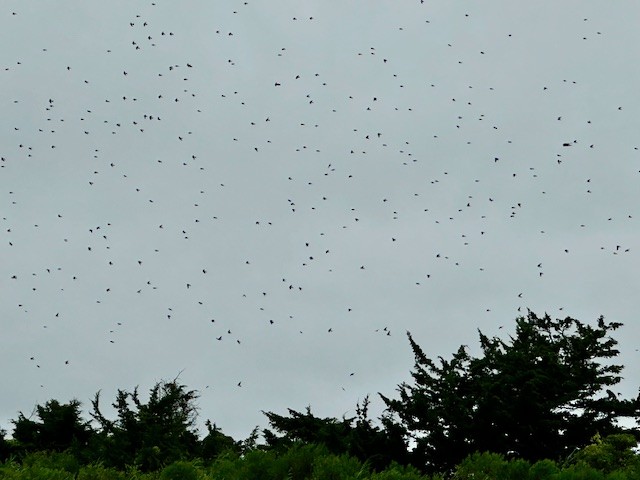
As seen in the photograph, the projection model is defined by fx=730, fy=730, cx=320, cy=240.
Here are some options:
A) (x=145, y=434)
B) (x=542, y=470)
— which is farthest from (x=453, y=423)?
(x=542, y=470)

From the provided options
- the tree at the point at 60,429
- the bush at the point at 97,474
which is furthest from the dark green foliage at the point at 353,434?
the bush at the point at 97,474

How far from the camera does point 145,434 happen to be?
15.2 m

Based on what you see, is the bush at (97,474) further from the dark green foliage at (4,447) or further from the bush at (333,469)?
the dark green foliage at (4,447)

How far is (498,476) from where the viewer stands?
23.3 feet

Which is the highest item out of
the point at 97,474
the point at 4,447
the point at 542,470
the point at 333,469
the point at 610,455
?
the point at 4,447

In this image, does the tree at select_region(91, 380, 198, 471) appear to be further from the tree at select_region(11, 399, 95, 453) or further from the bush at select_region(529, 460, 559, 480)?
the bush at select_region(529, 460, 559, 480)

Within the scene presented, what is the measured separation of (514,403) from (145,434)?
1217 cm

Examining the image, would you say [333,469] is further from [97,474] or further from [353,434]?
[353,434]

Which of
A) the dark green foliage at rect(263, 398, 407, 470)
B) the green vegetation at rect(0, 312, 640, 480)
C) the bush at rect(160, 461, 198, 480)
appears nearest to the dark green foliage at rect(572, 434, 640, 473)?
the green vegetation at rect(0, 312, 640, 480)

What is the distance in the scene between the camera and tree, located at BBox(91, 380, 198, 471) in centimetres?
1375

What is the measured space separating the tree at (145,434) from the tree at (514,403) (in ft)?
26.1

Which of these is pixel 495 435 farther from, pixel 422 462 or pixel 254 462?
pixel 254 462

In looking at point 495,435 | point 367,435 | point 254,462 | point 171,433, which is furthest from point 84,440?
point 254,462

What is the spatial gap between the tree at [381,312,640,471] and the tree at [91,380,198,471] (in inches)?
313
